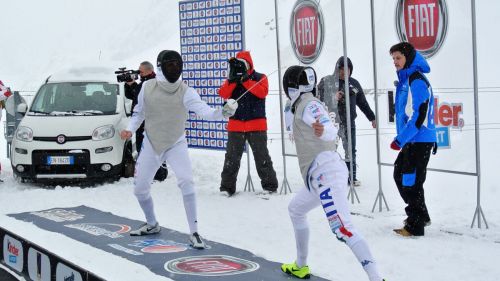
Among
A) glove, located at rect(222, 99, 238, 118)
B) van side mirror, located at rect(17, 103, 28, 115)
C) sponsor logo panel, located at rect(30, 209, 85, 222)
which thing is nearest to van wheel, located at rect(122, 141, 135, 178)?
van side mirror, located at rect(17, 103, 28, 115)

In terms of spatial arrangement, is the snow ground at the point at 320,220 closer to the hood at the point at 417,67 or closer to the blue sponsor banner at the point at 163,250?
the blue sponsor banner at the point at 163,250

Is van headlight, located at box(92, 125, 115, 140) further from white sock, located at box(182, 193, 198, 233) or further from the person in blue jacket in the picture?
the person in blue jacket

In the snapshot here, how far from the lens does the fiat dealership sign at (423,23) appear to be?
6582 millimetres

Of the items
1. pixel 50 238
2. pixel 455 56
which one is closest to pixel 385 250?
pixel 455 56

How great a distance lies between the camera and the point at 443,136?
21.7 feet

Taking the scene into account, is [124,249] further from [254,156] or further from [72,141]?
[72,141]

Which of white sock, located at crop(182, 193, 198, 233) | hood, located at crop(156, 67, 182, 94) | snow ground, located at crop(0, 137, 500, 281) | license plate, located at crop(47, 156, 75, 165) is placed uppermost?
hood, located at crop(156, 67, 182, 94)

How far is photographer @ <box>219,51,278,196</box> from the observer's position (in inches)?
342

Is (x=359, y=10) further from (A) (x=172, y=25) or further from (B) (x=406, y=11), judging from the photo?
(B) (x=406, y=11)

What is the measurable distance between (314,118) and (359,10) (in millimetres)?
26134

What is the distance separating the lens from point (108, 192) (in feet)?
31.3

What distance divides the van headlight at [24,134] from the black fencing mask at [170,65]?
15.2 feet

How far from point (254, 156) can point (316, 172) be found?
4373mm

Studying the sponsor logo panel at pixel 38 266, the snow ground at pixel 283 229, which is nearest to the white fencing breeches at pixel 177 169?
the snow ground at pixel 283 229
